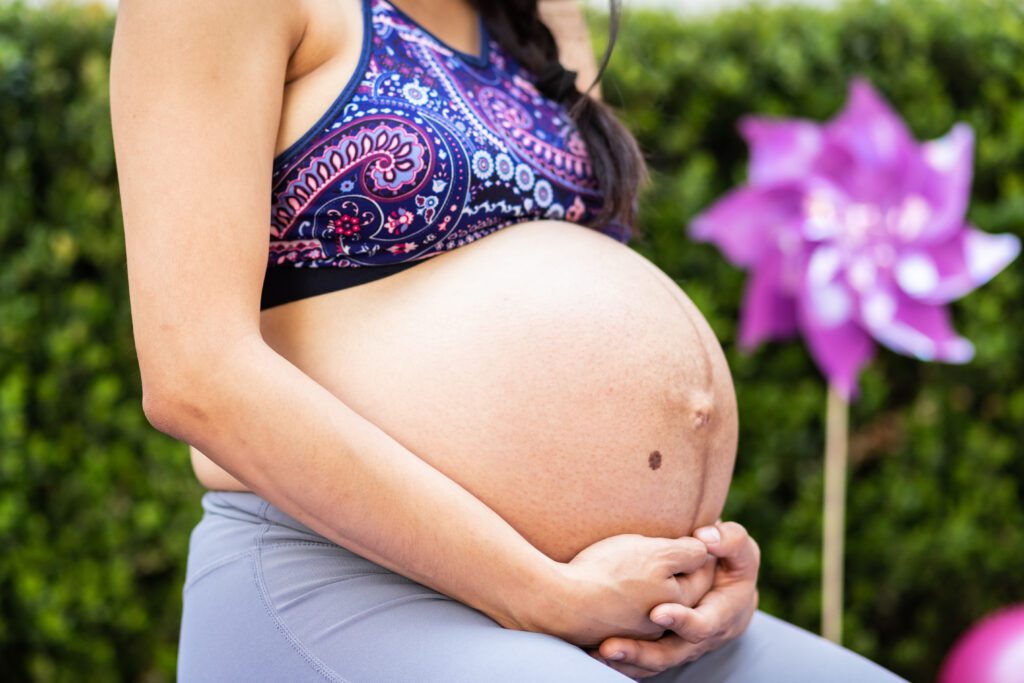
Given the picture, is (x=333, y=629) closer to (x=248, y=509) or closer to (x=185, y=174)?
(x=248, y=509)

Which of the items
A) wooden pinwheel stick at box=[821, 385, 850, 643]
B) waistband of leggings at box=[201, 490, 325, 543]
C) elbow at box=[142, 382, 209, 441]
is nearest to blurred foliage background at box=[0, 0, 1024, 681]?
wooden pinwheel stick at box=[821, 385, 850, 643]

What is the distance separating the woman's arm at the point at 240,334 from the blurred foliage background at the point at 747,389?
4.54ft

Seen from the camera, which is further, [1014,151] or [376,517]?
[1014,151]

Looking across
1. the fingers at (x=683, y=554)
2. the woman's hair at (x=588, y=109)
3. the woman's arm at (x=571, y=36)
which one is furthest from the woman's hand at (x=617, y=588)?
the woman's arm at (x=571, y=36)

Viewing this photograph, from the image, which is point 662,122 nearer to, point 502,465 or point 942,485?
point 942,485

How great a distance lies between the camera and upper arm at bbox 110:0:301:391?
0.99 metres

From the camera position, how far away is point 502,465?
1131 millimetres

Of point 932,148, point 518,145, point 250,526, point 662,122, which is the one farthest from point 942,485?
point 250,526

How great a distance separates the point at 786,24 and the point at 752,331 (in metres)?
0.82

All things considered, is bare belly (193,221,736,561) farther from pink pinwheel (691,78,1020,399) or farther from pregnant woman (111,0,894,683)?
pink pinwheel (691,78,1020,399)

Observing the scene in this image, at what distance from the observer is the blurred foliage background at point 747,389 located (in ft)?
7.54

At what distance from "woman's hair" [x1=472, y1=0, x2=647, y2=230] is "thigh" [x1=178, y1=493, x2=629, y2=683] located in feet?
1.94

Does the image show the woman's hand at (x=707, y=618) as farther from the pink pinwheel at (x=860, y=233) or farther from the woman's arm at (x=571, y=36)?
the pink pinwheel at (x=860, y=233)

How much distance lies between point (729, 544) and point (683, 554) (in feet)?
0.28
